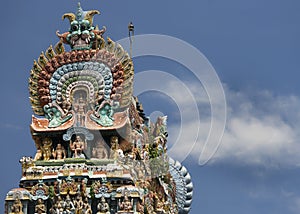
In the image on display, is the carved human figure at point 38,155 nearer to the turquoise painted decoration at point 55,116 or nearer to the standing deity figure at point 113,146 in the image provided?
the turquoise painted decoration at point 55,116

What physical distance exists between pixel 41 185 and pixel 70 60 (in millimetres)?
6737

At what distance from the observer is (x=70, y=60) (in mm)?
48250

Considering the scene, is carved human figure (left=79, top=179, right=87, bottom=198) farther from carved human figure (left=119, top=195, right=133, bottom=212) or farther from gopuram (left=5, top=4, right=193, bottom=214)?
carved human figure (left=119, top=195, right=133, bottom=212)

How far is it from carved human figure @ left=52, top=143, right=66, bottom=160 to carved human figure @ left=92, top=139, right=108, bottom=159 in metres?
1.49

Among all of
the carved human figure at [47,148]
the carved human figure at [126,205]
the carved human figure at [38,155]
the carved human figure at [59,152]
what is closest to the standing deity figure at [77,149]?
the carved human figure at [59,152]

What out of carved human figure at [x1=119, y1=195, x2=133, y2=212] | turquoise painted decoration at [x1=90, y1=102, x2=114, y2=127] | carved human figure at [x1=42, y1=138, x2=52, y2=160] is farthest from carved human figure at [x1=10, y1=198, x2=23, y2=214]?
turquoise painted decoration at [x1=90, y1=102, x2=114, y2=127]

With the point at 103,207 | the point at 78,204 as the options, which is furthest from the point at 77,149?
the point at 103,207

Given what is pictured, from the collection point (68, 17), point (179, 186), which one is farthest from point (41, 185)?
point (179, 186)

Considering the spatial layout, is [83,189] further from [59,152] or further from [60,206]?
[59,152]

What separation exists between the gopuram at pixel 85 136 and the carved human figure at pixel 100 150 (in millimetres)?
49

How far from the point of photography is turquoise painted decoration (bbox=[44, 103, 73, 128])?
47.3m

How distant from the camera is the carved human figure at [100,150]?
4694 cm

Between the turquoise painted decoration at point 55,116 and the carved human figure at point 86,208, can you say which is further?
the turquoise painted decoration at point 55,116

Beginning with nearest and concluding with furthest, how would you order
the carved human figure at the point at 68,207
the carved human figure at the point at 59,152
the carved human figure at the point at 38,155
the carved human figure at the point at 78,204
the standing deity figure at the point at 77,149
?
the carved human figure at the point at 78,204
the carved human figure at the point at 68,207
the standing deity figure at the point at 77,149
the carved human figure at the point at 59,152
the carved human figure at the point at 38,155
